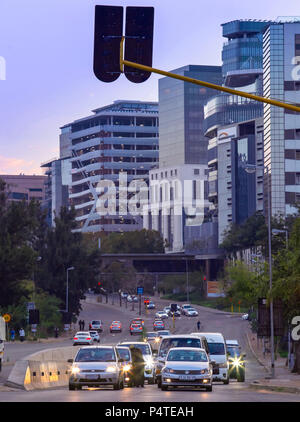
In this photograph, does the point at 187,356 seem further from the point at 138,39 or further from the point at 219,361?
the point at 138,39

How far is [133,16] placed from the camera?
62.1 ft

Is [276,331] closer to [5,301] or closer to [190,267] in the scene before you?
[5,301]

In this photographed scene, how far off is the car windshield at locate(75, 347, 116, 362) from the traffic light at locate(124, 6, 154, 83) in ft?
54.0

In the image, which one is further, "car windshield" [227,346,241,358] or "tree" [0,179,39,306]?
"tree" [0,179,39,306]

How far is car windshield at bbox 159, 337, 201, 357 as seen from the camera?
38.0m

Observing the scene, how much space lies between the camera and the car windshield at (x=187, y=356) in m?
33.7

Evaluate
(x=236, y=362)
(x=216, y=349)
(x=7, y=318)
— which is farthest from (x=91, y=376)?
(x=7, y=318)

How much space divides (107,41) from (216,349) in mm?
25211

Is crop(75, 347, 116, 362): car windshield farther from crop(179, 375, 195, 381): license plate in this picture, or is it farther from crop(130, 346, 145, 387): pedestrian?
crop(130, 346, 145, 387): pedestrian

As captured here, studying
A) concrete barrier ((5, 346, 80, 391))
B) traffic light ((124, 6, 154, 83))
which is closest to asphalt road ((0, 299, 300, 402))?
concrete barrier ((5, 346, 80, 391))

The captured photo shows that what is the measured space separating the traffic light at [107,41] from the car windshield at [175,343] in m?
19.7

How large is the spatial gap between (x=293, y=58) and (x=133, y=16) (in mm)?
137079

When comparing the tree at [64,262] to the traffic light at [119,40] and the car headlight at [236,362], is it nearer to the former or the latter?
the car headlight at [236,362]
